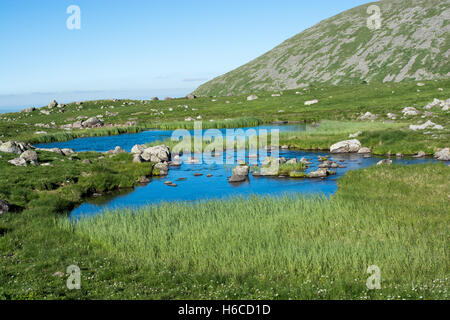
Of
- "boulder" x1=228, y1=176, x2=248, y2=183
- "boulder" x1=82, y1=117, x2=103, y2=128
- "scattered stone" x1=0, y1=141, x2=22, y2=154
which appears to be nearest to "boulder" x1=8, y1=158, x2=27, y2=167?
"scattered stone" x1=0, y1=141, x2=22, y2=154

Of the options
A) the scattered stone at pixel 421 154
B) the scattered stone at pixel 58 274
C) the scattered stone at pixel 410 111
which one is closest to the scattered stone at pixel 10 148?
the scattered stone at pixel 58 274

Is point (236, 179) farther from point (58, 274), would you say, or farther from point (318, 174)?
point (58, 274)

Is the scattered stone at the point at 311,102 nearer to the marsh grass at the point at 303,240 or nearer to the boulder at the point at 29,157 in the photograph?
the marsh grass at the point at 303,240

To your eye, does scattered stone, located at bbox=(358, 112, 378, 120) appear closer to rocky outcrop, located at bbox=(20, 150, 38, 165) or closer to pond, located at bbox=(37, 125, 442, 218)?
pond, located at bbox=(37, 125, 442, 218)

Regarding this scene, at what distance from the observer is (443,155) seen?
43125 millimetres

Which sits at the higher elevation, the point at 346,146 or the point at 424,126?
the point at 424,126

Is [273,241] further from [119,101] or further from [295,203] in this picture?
[119,101]

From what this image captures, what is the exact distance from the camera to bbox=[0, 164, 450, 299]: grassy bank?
14188mm

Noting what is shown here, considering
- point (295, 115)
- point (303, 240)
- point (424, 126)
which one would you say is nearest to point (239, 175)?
point (303, 240)

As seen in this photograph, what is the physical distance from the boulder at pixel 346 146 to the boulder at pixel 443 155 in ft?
35.5

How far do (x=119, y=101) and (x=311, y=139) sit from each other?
357ft

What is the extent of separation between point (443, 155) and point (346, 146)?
41.9 ft

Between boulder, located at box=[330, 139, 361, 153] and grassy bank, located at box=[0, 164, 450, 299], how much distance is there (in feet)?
81.7

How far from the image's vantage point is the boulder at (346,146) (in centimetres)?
5294
